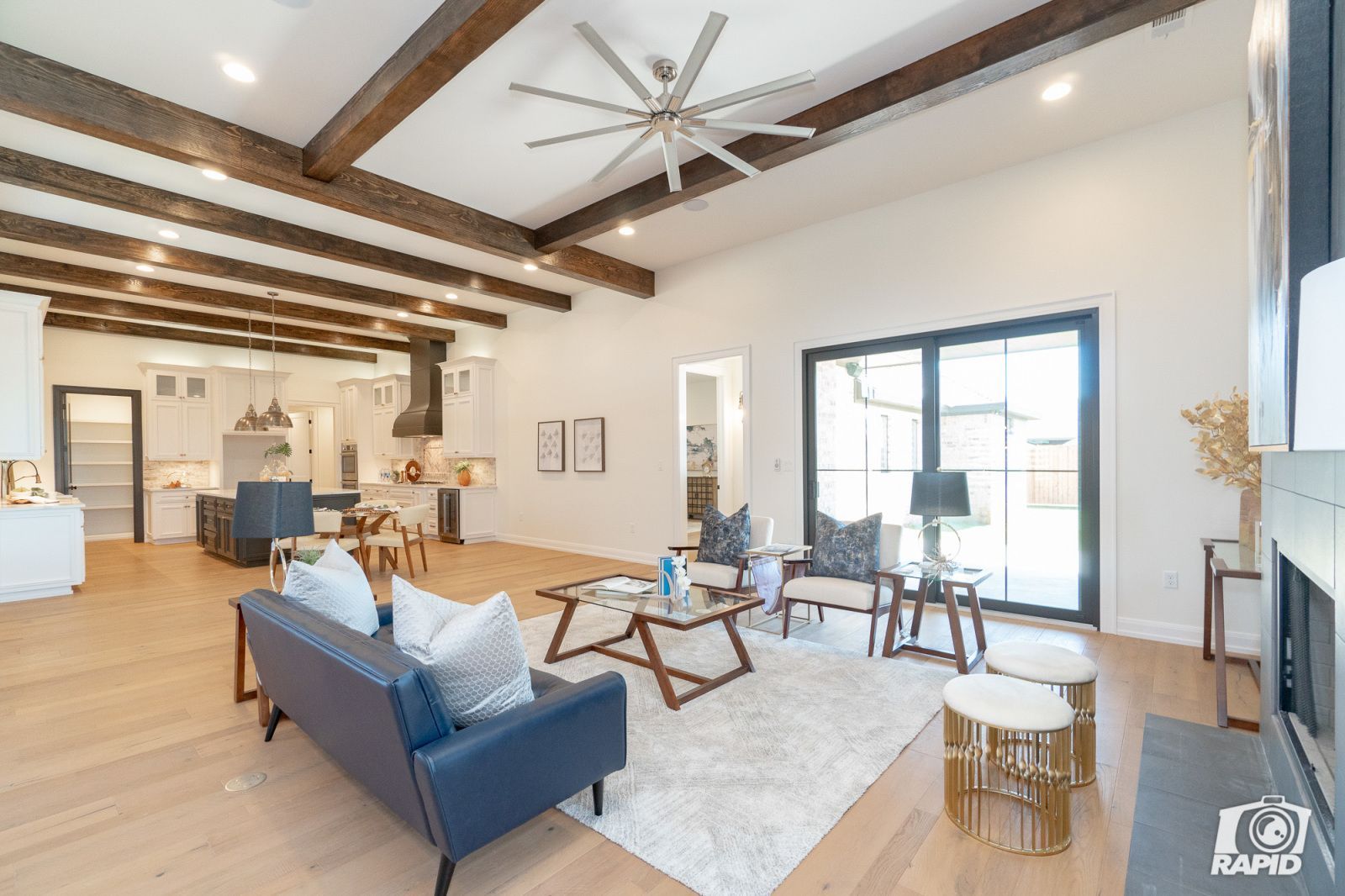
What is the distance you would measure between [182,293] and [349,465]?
15.2 ft

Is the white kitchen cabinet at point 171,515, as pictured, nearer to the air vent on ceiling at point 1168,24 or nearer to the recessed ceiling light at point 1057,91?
the recessed ceiling light at point 1057,91

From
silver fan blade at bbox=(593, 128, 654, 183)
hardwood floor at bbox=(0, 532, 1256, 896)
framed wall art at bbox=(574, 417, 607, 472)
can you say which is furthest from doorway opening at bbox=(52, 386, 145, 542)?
silver fan blade at bbox=(593, 128, 654, 183)

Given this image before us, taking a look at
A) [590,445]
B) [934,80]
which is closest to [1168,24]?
[934,80]

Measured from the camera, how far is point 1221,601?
276 cm

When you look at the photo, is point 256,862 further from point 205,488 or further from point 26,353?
point 205,488

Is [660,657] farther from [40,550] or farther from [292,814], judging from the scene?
[40,550]

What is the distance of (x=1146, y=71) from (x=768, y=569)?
373 centimetres

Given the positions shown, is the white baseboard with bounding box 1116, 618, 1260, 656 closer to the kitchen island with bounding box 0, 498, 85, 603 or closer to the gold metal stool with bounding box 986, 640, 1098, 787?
the gold metal stool with bounding box 986, 640, 1098, 787

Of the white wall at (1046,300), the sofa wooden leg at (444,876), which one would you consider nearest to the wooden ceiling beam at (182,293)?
the white wall at (1046,300)

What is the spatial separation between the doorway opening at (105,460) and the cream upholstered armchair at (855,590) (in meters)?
10.1

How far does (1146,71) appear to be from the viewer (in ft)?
11.0

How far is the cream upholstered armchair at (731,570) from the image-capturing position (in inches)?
170

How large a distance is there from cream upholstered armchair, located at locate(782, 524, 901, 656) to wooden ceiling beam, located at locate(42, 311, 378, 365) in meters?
9.32

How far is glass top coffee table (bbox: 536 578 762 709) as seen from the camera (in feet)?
10.0
